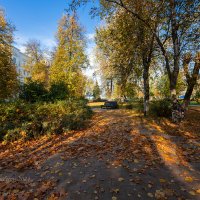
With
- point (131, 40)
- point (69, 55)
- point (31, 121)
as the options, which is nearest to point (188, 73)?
point (131, 40)

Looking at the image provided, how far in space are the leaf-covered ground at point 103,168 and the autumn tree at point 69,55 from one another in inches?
550

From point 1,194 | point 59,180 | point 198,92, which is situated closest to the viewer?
point 1,194

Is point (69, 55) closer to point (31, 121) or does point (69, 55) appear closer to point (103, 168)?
point (31, 121)

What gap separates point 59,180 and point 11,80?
16359mm

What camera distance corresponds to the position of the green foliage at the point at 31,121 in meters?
7.70

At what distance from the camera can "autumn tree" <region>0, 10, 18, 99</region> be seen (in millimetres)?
16516

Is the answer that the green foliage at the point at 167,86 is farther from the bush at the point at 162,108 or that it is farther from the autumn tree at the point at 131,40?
the autumn tree at the point at 131,40

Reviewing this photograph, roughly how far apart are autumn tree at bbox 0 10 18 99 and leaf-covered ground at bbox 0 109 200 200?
11.8 metres

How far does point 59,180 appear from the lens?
156 inches

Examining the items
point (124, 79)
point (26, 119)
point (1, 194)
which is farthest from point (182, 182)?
point (124, 79)

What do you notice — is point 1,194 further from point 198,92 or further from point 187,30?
point 198,92

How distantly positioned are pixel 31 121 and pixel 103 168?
560cm

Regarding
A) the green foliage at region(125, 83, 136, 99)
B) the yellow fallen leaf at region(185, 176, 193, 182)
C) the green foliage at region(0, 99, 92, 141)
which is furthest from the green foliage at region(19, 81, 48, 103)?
the yellow fallen leaf at region(185, 176, 193, 182)

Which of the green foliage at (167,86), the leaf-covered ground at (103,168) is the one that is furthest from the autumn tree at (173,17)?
the green foliage at (167,86)
